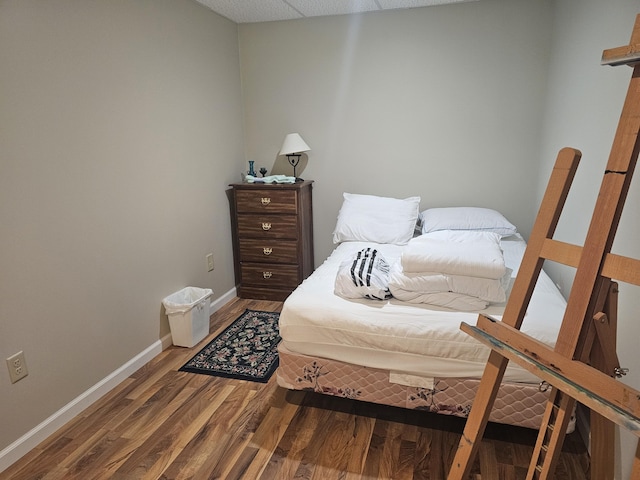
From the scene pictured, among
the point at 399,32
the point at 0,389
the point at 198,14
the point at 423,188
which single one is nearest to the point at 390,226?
the point at 423,188

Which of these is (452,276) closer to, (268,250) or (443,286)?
(443,286)

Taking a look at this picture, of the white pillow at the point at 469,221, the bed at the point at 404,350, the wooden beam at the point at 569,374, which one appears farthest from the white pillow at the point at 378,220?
the wooden beam at the point at 569,374

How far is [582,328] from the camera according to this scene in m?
1.01

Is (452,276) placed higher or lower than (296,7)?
lower

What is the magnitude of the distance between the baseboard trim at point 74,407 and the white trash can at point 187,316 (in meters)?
0.13

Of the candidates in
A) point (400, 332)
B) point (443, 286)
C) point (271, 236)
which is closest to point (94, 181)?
point (271, 236)

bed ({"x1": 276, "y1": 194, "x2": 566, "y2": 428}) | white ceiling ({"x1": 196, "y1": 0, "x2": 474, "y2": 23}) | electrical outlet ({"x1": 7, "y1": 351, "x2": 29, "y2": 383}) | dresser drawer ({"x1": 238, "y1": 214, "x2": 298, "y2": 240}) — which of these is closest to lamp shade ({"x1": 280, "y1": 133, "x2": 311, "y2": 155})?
dresser drawer ({"x1": 238, "y1": 214, "x2": 298, "y2": 240})

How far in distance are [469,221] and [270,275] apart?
5.43 feet

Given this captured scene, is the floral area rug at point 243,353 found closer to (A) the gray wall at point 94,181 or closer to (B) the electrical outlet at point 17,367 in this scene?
(A) the gray wall at point 94,181

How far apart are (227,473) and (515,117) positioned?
3060 mm

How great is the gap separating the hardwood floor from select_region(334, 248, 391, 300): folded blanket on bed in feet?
2.00

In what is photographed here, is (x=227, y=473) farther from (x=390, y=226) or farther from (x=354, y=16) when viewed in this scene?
(x=354, y=16)

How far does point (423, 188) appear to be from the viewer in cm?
346

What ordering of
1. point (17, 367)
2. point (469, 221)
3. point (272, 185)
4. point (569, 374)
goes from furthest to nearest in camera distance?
point (272, 185) < point (469, 221) < point (17, 367) < point (569, 374)
